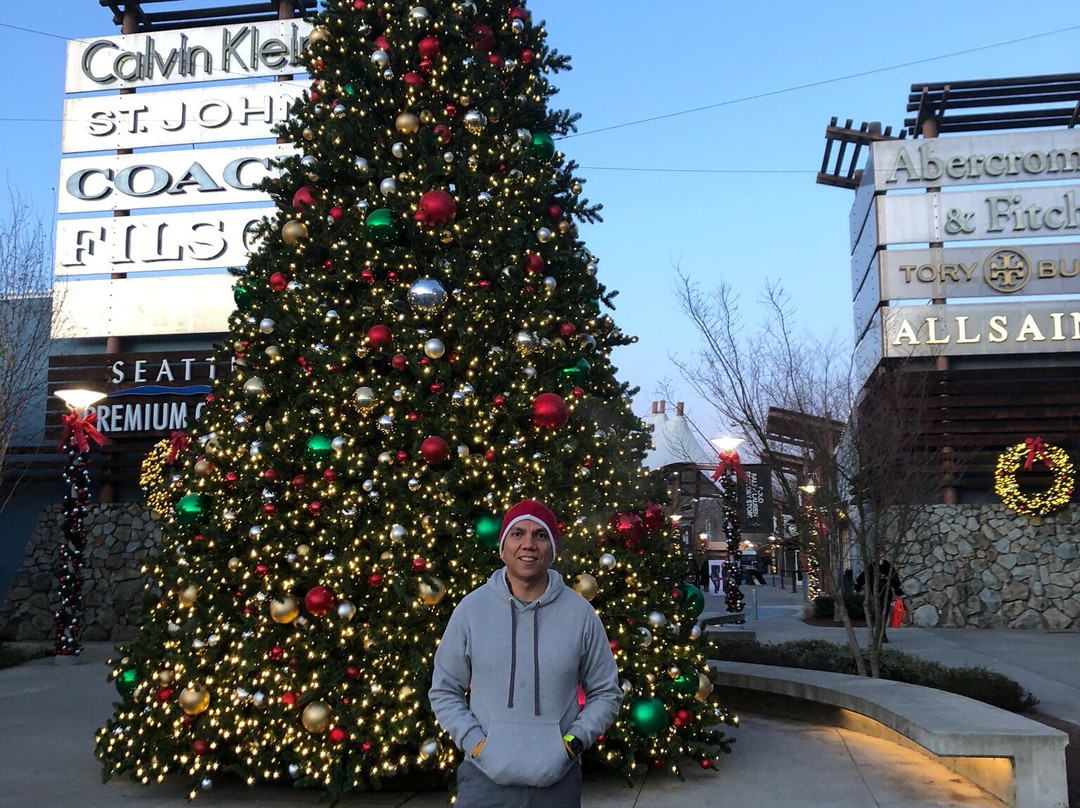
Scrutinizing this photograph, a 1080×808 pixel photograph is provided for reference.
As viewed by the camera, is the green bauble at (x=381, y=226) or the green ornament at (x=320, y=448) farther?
the green bauble at (x=381, y=226)

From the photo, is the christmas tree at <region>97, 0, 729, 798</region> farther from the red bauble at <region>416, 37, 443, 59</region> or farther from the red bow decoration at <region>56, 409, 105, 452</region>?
the red bow decoration at <region>56, 409, 105, 452</region>

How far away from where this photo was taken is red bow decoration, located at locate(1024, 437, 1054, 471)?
18.3m

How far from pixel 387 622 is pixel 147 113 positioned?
16.9 metres

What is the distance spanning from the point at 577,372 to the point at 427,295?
42.4 inches

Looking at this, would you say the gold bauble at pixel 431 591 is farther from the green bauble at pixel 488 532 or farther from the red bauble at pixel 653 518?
the red bauble at pixel 653 518

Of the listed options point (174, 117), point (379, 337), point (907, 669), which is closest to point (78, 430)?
point (174, 117)

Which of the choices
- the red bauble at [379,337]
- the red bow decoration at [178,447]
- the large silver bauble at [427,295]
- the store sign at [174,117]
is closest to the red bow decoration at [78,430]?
the red bow decoration at [178,447]

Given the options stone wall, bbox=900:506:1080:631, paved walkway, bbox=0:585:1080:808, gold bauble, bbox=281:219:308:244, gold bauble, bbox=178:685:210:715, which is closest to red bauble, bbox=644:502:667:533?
paved walkway, bbox=0:585:1080:808

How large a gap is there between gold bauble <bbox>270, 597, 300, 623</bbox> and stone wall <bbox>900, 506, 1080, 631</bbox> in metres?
15.7

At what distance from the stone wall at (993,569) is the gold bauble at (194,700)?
15.9 m

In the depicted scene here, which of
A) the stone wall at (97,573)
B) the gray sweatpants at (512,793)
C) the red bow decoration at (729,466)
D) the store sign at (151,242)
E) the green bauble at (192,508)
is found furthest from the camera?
the store sign at (151,242)

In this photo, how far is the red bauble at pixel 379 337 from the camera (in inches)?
238

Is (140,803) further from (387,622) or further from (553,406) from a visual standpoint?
(553,406)

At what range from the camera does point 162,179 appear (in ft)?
62.1
